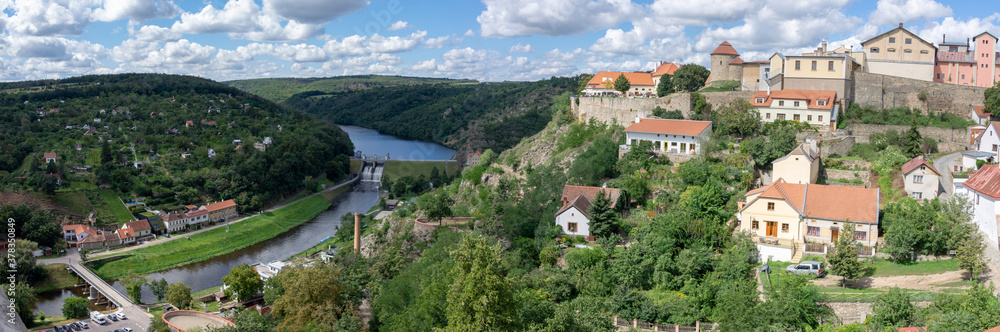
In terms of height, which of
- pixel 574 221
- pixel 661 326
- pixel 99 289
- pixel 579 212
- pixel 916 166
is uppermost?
pixel 916 166

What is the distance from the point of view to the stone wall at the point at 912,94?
108 feet

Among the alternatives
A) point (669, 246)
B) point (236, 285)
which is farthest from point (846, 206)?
point (236, 285)

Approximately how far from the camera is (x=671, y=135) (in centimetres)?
3372

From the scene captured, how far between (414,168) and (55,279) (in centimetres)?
4250

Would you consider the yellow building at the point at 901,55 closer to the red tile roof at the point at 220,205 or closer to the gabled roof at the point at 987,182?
the gabled roof at the point at 987,182

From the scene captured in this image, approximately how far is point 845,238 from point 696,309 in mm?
6220

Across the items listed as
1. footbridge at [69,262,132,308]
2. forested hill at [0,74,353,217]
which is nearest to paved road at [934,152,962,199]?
footbridge at [69,262,132,308]

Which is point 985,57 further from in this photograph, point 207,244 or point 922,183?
point 207,244

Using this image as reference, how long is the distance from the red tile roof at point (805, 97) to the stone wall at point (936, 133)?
181cm

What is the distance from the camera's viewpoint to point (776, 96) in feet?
112

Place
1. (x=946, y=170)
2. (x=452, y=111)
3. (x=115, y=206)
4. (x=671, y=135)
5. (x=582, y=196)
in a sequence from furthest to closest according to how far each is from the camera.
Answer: (x=452, y=111) < (x=115, y=206) < (x=671, y=135) < (x=582, y=196) < (x=946, y=170)

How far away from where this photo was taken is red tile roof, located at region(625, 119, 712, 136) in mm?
33219

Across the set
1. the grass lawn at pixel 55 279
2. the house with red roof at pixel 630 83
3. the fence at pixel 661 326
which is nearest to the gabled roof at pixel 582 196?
the fence at pixel 661 326

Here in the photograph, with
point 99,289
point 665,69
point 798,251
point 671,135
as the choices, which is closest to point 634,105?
point 671,135
